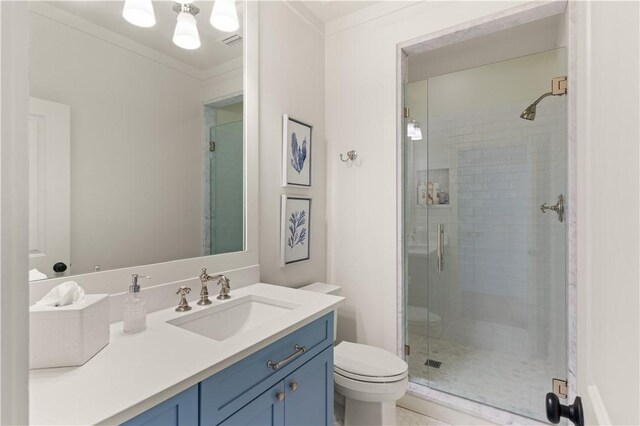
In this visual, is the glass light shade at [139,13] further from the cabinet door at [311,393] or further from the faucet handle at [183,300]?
the cabinet door at [311,393]

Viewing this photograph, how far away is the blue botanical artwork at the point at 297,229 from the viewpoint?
78.0 inches

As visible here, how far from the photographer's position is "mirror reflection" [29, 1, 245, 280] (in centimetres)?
103

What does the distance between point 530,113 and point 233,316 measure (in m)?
1.98

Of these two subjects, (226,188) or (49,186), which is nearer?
(49,186)

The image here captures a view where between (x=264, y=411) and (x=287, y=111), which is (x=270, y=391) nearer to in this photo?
(x=264, y=411)

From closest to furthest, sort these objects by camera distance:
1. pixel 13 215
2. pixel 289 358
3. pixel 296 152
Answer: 1. pixel 13 215
2. pixel 289 358
3. pixel 296 152

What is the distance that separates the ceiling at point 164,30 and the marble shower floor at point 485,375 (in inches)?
78.9

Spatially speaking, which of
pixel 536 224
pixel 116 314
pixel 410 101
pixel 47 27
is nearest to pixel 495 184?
pixel 536 224

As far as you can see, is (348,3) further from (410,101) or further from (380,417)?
(380,417)

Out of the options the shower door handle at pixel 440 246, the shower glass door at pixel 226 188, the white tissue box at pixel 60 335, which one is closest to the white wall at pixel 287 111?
the shower glass door at pixel 226 188

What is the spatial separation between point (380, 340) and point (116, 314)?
1.55 metres

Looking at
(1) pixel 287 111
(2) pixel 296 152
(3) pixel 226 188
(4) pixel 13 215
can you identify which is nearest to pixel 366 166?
(2) pixel 296 152

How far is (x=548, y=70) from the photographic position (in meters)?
1.81

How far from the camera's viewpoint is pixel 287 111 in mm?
1963
